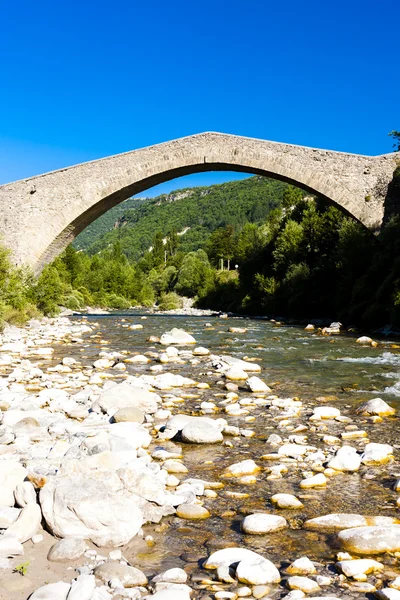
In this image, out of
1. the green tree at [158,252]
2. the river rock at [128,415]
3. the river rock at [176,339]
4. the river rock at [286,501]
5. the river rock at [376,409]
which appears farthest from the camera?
the green tree at [158,252]

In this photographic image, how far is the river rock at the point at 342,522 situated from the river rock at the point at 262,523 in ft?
0.43

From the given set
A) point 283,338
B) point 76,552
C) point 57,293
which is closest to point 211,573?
point 76,552

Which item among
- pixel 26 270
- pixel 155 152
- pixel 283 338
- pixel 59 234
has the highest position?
pixel 155 152

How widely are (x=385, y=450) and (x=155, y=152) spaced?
1424cm

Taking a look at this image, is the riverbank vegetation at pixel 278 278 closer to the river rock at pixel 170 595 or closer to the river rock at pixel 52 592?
the river rock at pixel 52 592

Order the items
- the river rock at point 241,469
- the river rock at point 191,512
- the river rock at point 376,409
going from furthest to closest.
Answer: the river rock at point 376,409, the river rock at point 241,469, the river rock at point 191,512

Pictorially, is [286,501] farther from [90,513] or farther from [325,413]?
[325,413]

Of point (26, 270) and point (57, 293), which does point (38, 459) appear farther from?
point (57, 293)

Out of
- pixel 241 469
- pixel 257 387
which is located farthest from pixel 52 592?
pixel 257 387

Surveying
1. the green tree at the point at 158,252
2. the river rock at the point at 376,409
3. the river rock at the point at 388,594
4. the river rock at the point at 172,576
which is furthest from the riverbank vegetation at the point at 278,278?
the green tree at the point at 158,252

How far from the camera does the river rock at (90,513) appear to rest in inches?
87.3

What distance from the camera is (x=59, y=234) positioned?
1608 centimetres

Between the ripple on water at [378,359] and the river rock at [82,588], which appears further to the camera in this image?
the ripple on water at [378,359]

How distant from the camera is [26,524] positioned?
2211 mm
